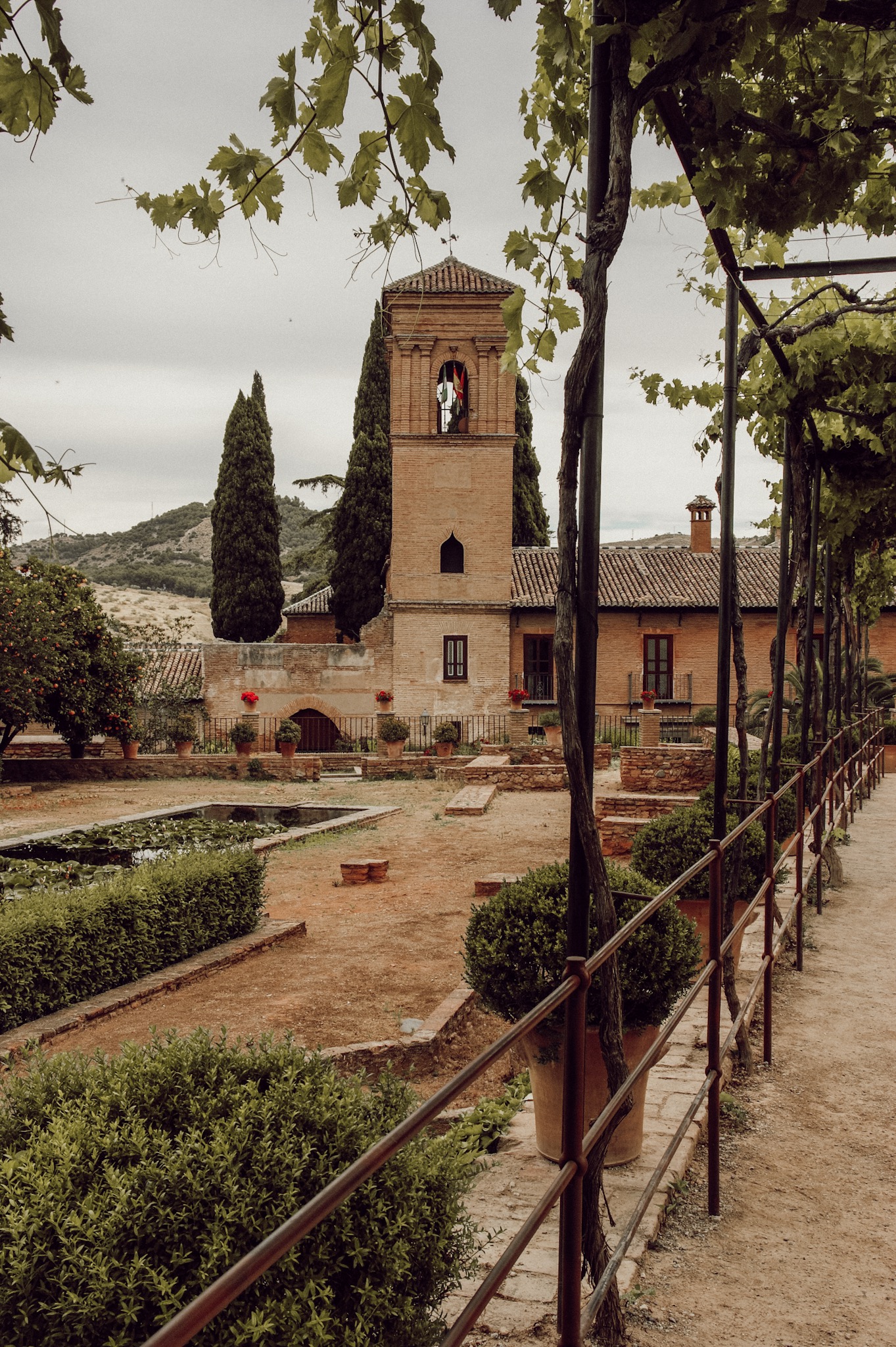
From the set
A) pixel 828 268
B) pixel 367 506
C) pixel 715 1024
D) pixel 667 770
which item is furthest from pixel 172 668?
pixel 715 1024

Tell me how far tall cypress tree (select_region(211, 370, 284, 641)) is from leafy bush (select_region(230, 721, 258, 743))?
9723 mm

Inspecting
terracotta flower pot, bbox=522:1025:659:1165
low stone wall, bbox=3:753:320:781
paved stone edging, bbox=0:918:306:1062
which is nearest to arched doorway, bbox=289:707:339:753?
low stone wall, bbox=3:753:320:781

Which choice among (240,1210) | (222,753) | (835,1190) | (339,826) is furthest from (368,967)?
(222,753)

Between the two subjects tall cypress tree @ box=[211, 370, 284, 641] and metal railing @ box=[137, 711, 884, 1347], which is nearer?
metal railing @ box=[137, 711, 884, 1347]

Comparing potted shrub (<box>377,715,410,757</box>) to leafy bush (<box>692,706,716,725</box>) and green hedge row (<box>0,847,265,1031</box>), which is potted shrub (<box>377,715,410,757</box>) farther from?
green hedge row (<box>0,847,265,1031</box>)

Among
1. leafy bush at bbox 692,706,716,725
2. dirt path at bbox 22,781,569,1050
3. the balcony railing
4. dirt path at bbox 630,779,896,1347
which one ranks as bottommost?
dirt path at bbox 22,781,569,1050

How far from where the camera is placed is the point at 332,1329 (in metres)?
1.93

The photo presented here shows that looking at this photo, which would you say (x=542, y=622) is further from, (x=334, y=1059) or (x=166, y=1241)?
(x=166, y=1241)

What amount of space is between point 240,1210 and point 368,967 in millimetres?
5289

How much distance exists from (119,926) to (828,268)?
5.55m

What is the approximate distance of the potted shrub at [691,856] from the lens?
565 cm

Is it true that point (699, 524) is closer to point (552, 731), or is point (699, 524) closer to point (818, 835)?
point (552, 731)

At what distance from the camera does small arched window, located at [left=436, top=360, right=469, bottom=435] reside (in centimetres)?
2623

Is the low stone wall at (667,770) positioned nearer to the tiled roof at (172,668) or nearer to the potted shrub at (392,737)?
the potted shrub at (392,737)
